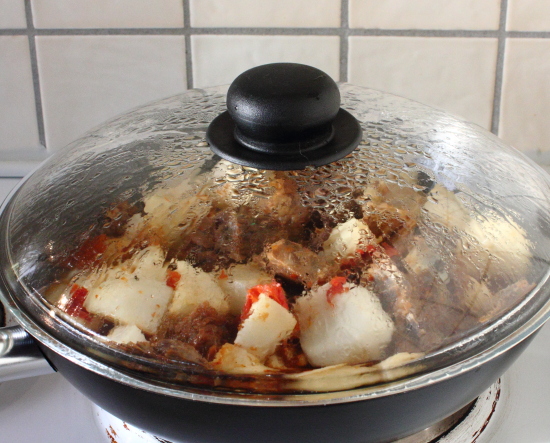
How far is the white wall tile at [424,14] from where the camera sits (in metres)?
0.87

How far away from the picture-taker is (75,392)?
67cm

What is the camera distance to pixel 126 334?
1.43ft

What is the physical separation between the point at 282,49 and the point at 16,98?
0.49 metres

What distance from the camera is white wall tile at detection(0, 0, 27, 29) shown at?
90cm

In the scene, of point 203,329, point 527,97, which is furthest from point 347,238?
point 527,97

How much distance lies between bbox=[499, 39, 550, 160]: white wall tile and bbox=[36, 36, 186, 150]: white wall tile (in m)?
0.56

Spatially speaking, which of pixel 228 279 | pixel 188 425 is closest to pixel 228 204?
pixel 228 279

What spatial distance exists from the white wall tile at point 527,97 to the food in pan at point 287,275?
51cm

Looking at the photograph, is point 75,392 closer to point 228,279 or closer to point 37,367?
point 37,367

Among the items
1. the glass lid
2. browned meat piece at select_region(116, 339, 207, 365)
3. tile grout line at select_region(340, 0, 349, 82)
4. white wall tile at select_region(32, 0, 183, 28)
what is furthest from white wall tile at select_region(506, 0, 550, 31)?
browned meat piece at select_region(116, 339, 207, 365)

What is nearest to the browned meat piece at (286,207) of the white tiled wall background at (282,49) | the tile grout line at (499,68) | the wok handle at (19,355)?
the wok handle at (19,355)

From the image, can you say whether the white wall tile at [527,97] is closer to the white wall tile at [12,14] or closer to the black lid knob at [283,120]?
the black lid knob at [283,120]

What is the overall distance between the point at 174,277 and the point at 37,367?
0.21 m

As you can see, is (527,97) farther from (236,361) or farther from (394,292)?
(236,361)
